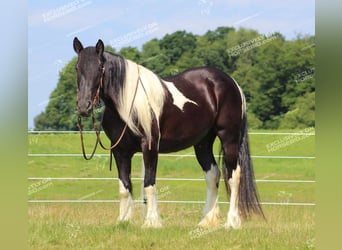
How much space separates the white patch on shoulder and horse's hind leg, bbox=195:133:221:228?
718 mm

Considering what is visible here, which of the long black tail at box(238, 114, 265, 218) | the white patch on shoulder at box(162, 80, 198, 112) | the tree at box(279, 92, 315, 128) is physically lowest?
the long black tail at box(238, 114, 265, 218)

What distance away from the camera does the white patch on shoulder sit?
6.98 meters

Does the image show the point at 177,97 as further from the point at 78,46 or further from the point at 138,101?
the point at 78,46

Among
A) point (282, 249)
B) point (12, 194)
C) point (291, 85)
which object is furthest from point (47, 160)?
point (12, 194)

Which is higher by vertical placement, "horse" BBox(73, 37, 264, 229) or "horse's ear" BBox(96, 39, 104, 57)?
"horse's ear" BBox(96, 39, 104, 57)

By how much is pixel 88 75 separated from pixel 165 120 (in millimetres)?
1171

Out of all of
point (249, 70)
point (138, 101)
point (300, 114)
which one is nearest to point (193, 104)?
point (138, 101)

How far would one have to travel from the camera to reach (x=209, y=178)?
7.48 metres

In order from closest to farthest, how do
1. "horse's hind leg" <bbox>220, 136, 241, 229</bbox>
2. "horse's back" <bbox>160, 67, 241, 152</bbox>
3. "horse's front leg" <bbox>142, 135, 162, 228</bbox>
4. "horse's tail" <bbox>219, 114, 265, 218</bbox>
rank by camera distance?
1. "horse's front leg" <bbox>142, 135, 162, 228</bbox>
2. "horse's back" <bbox>160, 67, 241, 152</bbox>
3. "horse's hind leg" <bbox>220, 136, 241, 229</bbox>
4. "horse's tail" <bbox>219, 114, 265, 218</bbox>

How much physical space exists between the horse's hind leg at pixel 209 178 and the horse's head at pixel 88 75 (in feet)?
6.10

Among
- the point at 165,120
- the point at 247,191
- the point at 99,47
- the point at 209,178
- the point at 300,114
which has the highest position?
the point at 99,47

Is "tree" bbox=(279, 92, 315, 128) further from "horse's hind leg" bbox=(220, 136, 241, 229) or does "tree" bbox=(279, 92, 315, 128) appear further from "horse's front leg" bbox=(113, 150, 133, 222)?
"horse's front leg" bbox=(113, 150, 133, 222)

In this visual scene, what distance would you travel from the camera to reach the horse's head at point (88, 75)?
6.13m

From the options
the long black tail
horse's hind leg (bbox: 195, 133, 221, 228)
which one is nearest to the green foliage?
the long black tail
